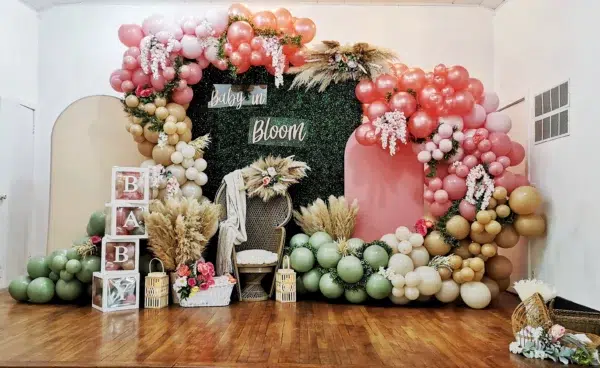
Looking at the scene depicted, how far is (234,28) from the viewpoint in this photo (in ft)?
18.8

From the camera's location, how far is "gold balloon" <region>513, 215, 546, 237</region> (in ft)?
17.1

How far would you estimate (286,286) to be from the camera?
18.0 ft

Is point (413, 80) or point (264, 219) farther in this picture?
point (264, 219)

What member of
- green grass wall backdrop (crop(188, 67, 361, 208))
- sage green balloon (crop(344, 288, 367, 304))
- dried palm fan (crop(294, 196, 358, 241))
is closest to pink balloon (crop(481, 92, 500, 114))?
green grass wall backdrop (crop(188, 67, 361, 208))

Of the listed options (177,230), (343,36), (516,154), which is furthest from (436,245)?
(343,36)

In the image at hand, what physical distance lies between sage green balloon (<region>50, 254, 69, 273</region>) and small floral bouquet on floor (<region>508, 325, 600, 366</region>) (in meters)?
4.22

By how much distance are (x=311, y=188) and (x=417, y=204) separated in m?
1.25

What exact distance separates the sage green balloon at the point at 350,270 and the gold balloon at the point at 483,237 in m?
1.21

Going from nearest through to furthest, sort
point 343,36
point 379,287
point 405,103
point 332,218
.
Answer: point 379,287, point 405,103, point 332,218, point 343,36

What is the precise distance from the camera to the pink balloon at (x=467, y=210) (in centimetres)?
528

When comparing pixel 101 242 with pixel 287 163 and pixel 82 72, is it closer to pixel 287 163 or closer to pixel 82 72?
pixel 287 163

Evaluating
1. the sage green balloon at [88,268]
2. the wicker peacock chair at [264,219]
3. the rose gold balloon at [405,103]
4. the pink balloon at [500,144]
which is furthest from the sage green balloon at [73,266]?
the pink balloon at [500,144]

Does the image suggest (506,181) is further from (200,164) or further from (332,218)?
(200,164)

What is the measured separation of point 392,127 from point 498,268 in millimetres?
1846
